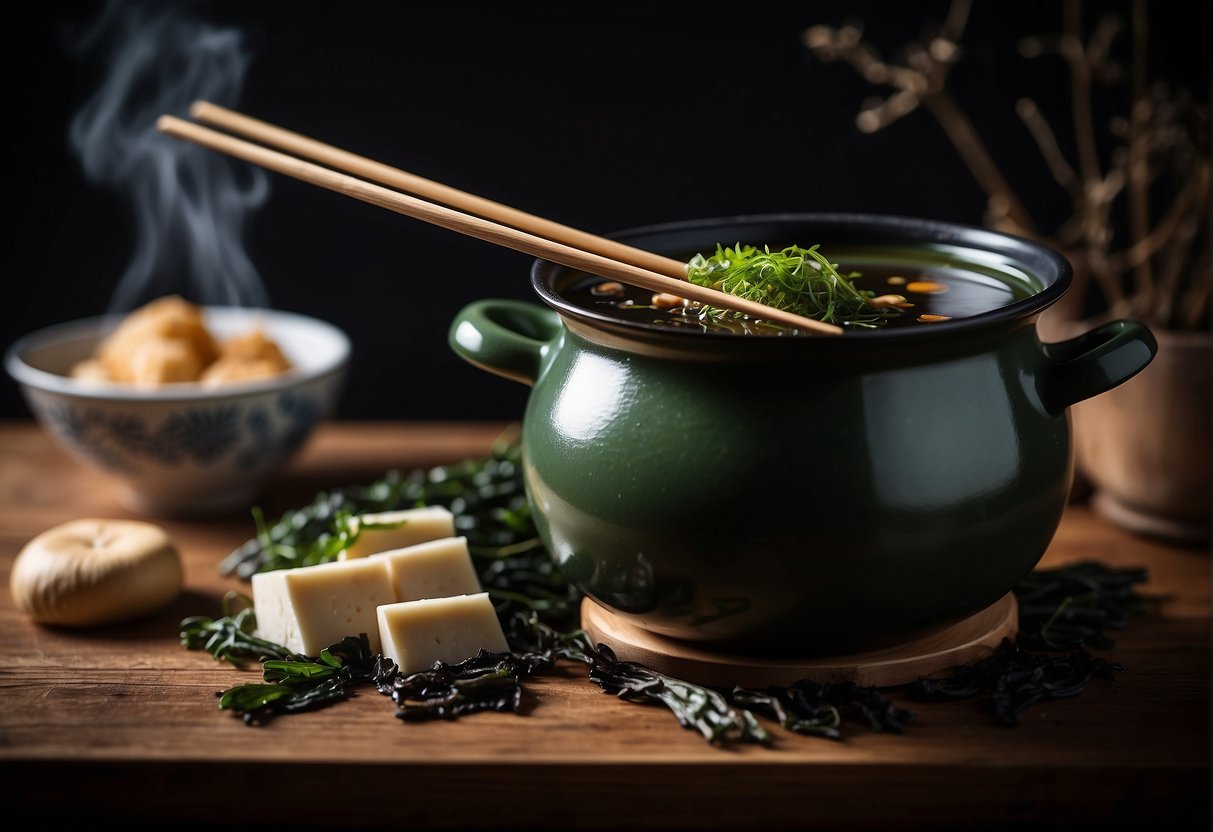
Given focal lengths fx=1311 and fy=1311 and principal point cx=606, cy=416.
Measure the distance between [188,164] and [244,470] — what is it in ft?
2.36

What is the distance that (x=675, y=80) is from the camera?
221 centimetres

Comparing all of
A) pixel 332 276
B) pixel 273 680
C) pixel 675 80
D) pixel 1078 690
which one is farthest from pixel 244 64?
pixel 1078 690

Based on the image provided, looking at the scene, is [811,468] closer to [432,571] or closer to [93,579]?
[432,571]

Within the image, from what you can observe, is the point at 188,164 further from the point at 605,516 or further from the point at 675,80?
the point at 605,516

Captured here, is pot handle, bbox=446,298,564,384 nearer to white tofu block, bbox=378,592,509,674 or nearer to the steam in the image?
white tofu block, bbox=378,592,509,674

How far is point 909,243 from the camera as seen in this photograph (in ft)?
4.74

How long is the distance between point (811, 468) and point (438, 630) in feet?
1.40

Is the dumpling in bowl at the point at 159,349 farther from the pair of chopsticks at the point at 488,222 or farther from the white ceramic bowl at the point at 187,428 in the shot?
the pair of chopsticks at the point at 488,222

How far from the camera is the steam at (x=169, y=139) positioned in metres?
2.21

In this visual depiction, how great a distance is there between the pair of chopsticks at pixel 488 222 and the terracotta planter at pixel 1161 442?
2.36 ft

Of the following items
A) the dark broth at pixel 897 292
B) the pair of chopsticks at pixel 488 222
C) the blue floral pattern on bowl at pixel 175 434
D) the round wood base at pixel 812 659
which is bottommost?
the round wood base at pixel 812 659

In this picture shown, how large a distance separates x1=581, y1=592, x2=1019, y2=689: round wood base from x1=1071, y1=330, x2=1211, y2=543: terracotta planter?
51 cm

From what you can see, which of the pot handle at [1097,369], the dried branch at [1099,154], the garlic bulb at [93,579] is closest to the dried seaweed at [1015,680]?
the pot handle at [1097,369]

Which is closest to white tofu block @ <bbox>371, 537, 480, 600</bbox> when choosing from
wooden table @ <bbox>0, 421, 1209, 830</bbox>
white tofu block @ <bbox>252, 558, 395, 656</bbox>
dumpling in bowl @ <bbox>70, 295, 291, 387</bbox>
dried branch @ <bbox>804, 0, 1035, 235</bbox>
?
white tofu block @ <bbox>252, 558, 395, 656</bbox>
